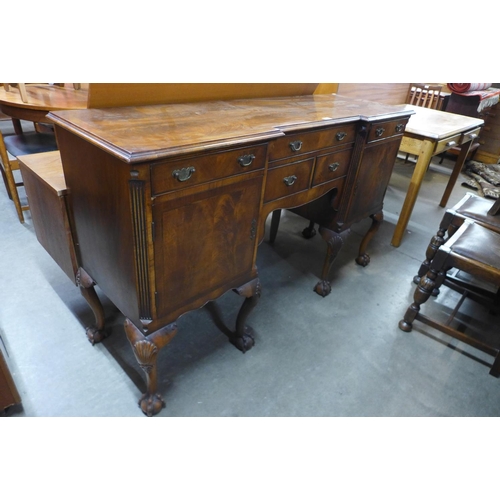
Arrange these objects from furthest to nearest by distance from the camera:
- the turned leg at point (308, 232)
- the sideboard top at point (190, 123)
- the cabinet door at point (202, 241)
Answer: the turned leg at point (308, 232) → the cabinet door at point (202, 241) → the sideboard top at point (190, 123)

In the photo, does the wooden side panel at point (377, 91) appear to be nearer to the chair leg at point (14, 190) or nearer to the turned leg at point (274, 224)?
the turned leg at point (274, 224)

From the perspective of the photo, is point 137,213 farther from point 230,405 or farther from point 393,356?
point 393,356

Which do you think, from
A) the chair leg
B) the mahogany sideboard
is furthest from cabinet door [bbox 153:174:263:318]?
the chair leg

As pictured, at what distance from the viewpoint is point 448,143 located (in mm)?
2521

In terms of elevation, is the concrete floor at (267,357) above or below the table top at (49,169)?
below

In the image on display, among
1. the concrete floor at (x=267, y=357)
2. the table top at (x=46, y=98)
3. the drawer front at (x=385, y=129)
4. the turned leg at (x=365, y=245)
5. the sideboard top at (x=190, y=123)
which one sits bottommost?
the concrete floor at (x=267, y=357)

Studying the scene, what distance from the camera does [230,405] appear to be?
146 cm

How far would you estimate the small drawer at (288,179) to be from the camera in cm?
146

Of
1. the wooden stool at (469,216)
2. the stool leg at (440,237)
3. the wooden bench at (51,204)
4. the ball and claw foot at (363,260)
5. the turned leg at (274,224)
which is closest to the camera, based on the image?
the wooden bench at (51,204)

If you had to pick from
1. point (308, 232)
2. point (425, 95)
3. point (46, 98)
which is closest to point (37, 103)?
point (46, 98)

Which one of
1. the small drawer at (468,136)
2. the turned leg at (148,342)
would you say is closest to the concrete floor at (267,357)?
the turned leg at (148,342)

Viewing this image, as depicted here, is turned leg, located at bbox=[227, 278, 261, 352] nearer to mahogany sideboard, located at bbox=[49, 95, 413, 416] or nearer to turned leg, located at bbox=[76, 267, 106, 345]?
mahogany sideboard, located at bbox=[49, 95, 413, 416]
